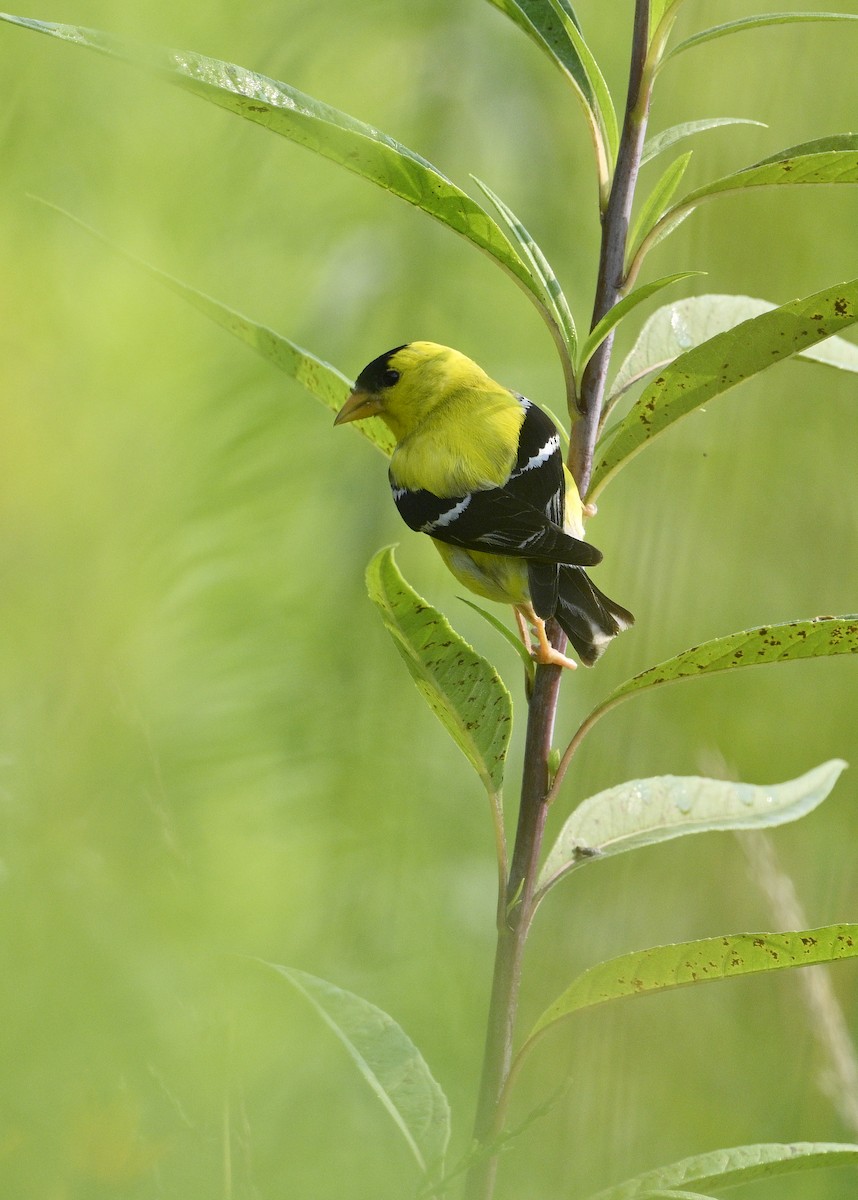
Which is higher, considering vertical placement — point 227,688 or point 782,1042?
point 227,688

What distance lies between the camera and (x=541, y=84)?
200cm

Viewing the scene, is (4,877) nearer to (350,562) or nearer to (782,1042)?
(350,562)

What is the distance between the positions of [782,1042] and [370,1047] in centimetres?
139

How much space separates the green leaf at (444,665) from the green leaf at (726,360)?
14 centimetres

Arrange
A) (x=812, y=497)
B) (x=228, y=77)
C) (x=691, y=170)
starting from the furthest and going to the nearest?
(x=812, y=497), (x=691, y=170), (x=228, y=77)

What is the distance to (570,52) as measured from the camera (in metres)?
0.71

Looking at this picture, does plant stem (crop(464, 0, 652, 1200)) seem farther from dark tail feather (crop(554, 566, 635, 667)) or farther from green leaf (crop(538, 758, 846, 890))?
dark tail feather (crop(554, 566, 635, 667))

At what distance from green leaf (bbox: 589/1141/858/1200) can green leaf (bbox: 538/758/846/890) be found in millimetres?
187

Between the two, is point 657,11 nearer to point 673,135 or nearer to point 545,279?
point 673,135

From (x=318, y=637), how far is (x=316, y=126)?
2.82 ft

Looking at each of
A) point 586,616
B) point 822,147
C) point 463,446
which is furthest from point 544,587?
point 822,147

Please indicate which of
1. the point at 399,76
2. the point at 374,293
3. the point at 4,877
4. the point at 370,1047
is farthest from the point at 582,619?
the point at 399,76

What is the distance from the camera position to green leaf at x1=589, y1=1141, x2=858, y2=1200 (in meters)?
0.64

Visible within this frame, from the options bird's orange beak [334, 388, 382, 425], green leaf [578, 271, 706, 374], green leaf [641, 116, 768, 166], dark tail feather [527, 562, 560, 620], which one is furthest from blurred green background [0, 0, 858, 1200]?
green leaf [641, 116, 768, 166]
